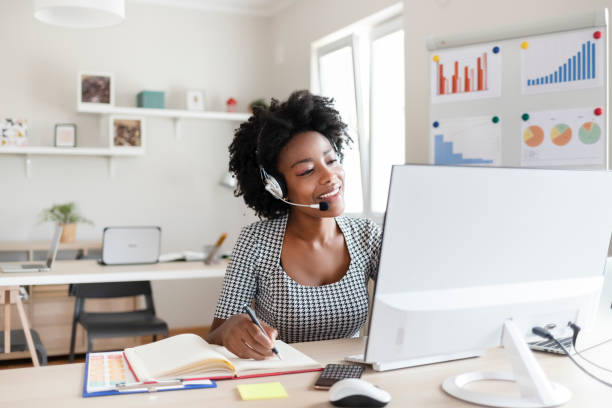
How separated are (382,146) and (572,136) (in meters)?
1.91

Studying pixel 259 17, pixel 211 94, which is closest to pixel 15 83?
pixel 211 94

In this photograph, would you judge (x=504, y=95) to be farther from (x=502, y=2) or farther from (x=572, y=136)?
(x=502, y=2)

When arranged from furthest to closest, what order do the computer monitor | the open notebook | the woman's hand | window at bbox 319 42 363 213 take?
window at bbox 319 42 363 213 → the woman's hand → the open notebook → the computer monitor

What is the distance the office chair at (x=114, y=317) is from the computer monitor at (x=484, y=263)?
7.84 ft

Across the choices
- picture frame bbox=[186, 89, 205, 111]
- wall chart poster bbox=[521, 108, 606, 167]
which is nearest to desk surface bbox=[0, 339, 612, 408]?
wall chart poster bbox=[521, 108, 606, 167]

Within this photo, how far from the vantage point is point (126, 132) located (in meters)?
4.52

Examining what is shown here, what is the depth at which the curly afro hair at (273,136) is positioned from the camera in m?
1.76

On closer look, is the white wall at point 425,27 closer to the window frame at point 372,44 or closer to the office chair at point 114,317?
the window frame at point 372,44

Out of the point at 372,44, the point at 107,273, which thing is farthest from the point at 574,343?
the point at 372,44

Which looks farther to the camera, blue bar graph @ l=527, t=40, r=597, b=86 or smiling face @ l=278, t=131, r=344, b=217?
blue bar graph @ l=527, t=40, r=597, b=86

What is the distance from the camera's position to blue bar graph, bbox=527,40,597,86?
1967 mm

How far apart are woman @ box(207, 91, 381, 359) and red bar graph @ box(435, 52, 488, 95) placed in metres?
0.66

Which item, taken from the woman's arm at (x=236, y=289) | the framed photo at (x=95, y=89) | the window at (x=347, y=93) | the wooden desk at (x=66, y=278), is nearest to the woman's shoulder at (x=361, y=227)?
the woman's arm at (x=236, y=289)

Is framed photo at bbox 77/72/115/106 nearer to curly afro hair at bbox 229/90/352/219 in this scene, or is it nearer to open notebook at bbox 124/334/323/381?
curly afro hair at bbox 229/90/352/219
